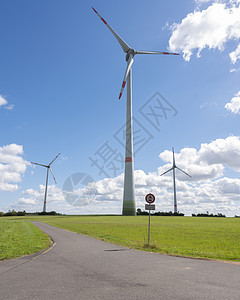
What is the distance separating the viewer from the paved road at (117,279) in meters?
6.57

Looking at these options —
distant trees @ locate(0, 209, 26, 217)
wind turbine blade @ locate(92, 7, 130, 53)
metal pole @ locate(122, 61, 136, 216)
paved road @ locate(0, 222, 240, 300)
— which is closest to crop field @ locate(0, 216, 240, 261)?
paved road @ locate(0, 222, 240, 300)

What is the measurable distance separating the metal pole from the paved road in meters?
63.5

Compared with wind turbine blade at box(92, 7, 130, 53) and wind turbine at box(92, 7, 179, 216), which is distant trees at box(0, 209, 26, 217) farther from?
wind turbine blade at box(92, 7, 130, 53)

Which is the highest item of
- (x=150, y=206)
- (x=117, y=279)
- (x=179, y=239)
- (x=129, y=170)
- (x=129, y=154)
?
(x=129, y=154)

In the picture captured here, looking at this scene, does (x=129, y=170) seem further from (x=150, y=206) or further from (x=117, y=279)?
(x=117, y=279)

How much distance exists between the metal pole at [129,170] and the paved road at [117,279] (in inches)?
2498

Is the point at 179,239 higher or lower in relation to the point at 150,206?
lower

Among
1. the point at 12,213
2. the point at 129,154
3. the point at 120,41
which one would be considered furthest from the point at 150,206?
the point at 12,213

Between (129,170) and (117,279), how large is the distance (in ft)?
220

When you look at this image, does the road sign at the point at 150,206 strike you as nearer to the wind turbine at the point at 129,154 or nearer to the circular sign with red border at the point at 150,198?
the circular sign with red border at the point at 150,198

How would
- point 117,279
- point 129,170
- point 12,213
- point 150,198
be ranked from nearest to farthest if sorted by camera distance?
point 117,279, point 150,198, point 129,170, point 12,213

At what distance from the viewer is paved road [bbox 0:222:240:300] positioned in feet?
21.6

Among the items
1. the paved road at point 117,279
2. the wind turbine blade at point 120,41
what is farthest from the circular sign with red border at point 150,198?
the wind turbine blade at point 120,41

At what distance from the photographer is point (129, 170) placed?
246 ft
